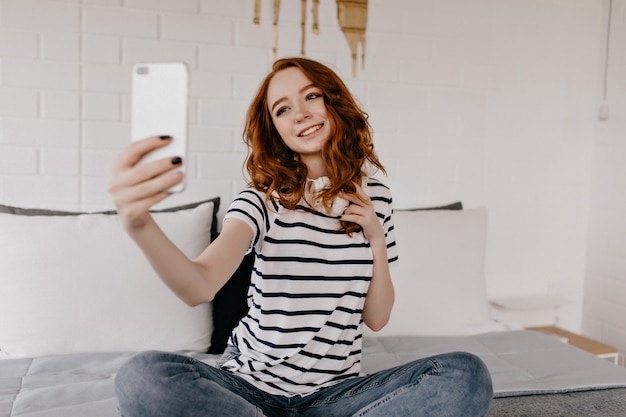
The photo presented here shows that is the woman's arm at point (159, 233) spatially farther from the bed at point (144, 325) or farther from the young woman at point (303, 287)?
the bed at point (144, 325)

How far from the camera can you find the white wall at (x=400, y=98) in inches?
83.2

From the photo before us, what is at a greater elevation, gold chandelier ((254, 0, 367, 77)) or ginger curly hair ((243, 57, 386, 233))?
gold chandelier ((254, 0, 367, 77))

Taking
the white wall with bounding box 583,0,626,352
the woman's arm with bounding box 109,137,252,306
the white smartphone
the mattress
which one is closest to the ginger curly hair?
the woman's arm with bounding box 109,137,252,306

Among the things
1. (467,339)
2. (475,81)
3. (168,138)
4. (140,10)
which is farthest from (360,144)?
(475,81)

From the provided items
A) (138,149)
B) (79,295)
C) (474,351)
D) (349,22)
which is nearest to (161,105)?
(138,149)

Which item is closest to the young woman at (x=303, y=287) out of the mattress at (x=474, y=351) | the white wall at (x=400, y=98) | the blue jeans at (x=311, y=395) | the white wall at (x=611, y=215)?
the blue jeans at (x=311, y=395)

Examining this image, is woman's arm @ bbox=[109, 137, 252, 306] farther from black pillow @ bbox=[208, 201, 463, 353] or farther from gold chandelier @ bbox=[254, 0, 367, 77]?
gold chandelier @ bbox=[254, 0, 367, 77]

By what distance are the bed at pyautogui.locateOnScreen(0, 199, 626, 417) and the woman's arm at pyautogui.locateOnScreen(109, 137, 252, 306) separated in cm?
50

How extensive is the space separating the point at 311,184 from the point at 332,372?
0.44m

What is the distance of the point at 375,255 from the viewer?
4.74 feet

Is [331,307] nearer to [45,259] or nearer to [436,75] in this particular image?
[45,259]

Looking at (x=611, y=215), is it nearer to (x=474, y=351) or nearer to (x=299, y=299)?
(x=474, y=351)

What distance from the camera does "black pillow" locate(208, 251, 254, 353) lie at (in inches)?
75.0

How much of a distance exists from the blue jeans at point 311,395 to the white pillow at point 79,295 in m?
0.60
